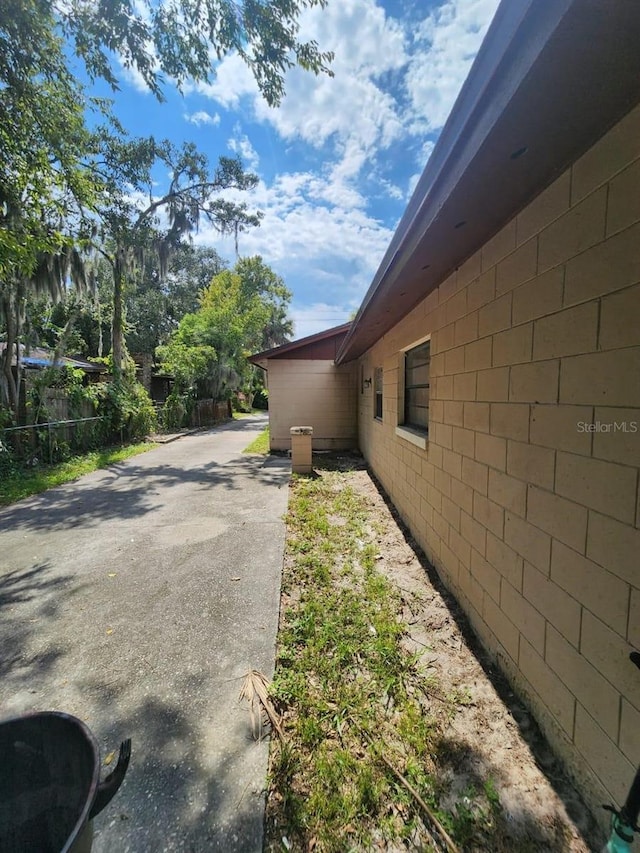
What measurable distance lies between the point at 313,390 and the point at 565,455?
29.2 feet

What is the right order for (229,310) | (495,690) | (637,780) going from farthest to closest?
1. (229,310)
2. (495,690)
3. (637,780)

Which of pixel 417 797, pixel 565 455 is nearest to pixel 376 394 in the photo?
pixel 565 455

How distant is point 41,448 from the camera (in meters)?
8.12

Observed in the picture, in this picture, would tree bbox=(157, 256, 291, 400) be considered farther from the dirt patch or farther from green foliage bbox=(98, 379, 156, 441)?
the dirt patch

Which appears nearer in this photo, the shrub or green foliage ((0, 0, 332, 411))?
green foliage ((0, 0, 332, 411))

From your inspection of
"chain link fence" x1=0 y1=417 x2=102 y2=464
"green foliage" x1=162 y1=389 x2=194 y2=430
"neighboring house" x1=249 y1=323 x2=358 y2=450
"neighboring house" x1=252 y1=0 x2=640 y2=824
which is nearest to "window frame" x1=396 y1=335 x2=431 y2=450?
"neighboring house" x1=252 y1=0 x2=640 y2=824

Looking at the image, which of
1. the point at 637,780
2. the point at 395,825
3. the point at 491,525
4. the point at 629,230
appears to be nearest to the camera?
the point at 637,780

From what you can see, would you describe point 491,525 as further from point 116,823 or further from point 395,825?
point 116,823

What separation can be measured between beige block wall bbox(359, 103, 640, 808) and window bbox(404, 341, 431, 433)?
1338mm

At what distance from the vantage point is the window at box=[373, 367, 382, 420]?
6.82 meters

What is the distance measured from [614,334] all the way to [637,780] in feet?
4.55

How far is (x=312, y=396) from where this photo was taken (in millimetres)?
10336

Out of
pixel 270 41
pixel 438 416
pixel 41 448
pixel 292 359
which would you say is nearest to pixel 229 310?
pixel 292 359

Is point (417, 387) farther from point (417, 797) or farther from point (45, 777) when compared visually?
point (45, 777)
